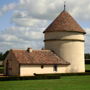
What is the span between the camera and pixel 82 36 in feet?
175

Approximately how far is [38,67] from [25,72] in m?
2.49

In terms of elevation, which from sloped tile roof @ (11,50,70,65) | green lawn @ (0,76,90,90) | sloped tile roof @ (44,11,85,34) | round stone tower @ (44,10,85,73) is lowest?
green lawn @ (0,76,90,90)

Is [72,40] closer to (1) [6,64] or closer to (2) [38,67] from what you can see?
(2) [38,67]

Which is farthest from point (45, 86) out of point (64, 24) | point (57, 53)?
point (64, 24)

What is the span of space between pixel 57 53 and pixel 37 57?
4.75 meters

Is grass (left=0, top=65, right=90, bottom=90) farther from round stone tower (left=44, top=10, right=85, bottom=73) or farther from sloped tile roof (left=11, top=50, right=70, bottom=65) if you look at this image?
round stone tower (left=44, top=10, right=85, bottom=73)

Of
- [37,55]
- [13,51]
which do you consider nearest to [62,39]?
[37,55]

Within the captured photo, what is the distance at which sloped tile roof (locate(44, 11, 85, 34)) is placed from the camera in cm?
5178

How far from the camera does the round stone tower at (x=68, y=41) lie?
5159 centimetres

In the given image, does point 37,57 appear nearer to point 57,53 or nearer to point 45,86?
point 57,53

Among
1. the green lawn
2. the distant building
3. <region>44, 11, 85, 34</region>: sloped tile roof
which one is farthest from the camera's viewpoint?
<region>44, 11, 85, 34</region>: sloped tile roof

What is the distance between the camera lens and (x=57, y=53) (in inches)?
2050

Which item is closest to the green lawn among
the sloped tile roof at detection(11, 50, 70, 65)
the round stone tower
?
the sloped tile roof at detection(11, 50, 70, 65)

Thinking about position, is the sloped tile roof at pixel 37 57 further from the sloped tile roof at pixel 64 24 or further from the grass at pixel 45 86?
the grass at pixel 45 86
